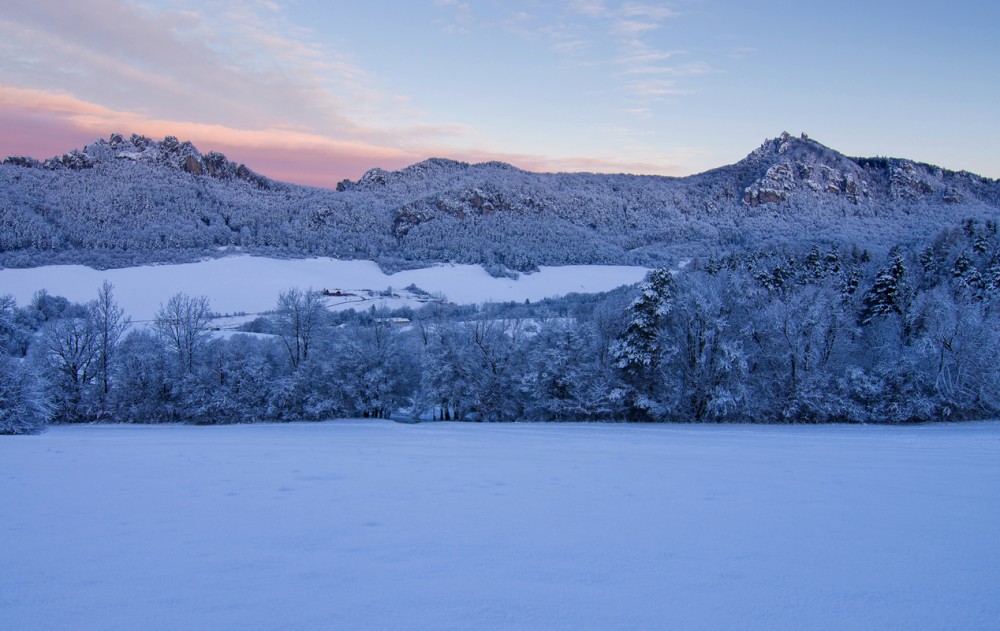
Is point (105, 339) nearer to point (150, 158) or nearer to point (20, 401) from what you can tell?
point (20, 401)

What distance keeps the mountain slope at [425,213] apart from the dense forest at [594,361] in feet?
203

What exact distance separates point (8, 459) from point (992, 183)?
874 feet

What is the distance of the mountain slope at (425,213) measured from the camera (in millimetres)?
107875

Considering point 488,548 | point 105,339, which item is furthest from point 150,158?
point 488,548

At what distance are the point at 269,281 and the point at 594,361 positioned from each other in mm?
67948

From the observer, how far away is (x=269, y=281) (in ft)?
286

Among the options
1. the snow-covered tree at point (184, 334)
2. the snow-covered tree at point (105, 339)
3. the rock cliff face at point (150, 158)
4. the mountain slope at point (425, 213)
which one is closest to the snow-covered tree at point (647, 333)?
the snow-covered tree at point (184, 334)

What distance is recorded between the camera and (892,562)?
197 inches

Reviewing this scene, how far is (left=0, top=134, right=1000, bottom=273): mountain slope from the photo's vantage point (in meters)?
108

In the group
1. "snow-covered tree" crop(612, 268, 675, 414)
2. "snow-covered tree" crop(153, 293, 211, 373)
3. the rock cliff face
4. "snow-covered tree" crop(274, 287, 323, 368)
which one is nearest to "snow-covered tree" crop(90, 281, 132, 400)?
"snow-covered tree" crop(153, 293, 211, 373)

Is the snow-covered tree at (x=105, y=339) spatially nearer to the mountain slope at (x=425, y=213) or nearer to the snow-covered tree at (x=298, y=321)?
the snow-covered tree at (x=298, y=321)

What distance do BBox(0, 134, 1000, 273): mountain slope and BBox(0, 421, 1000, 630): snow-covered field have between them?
97.9 m

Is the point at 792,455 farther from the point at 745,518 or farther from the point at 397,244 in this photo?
the point at 397,244

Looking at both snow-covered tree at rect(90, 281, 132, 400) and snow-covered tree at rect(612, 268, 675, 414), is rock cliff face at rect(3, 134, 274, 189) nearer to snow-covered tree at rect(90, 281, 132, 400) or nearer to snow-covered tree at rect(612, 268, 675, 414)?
snow-covered tree at rect(90, 281, 132, 400)
